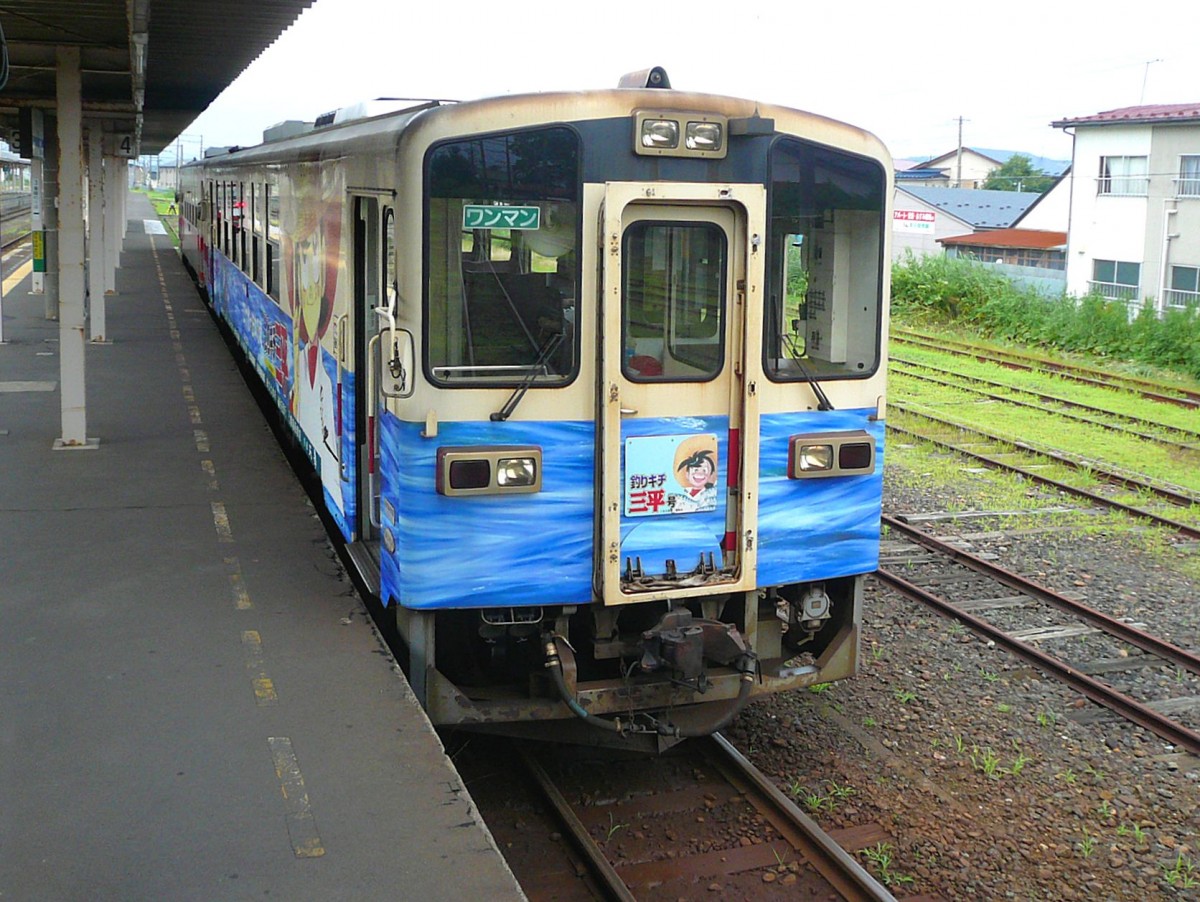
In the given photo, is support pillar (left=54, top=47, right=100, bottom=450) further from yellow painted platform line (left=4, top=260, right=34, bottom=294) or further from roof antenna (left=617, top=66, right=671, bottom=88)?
yellow painted platform line (left=4, top=260, right=34, bottom=294)

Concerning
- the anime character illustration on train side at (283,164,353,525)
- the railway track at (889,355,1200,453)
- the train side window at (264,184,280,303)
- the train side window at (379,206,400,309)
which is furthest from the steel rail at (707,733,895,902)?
the railway track at (889,355,1200,453)

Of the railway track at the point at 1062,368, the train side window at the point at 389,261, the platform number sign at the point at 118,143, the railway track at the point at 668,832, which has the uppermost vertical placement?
the platform number sign at the point at 118,143

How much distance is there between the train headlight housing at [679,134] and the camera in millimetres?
5473

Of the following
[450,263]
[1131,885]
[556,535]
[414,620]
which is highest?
[450,263]

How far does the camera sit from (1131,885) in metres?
5.37

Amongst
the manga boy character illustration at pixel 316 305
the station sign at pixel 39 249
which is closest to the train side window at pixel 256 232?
the manga boy character illustration at pixel 316 305

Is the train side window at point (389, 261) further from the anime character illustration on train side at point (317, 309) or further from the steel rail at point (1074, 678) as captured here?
the steel rail at point (1074, 678)

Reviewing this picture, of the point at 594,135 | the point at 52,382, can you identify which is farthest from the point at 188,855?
the point at 52,382

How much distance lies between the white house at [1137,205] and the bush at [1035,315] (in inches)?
153

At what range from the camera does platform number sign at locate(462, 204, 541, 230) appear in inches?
212

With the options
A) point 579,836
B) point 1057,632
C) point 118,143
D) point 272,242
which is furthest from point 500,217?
point 118,143

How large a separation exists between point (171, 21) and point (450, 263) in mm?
8785

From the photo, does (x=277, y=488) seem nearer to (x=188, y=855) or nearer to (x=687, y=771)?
(x=687, y=771)

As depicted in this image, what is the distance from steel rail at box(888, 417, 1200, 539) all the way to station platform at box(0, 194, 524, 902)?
700 cm
